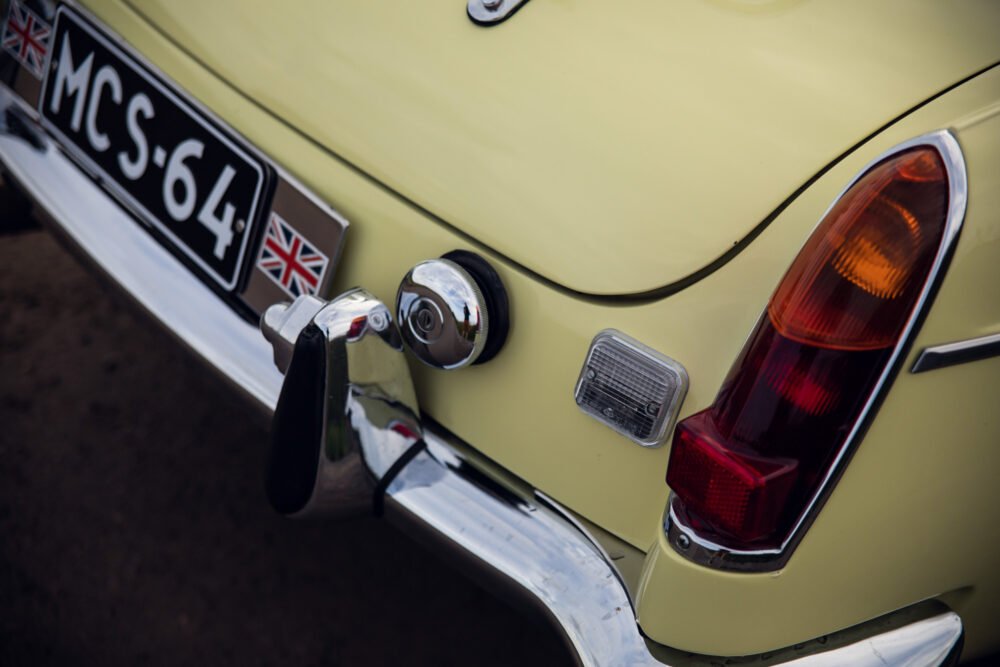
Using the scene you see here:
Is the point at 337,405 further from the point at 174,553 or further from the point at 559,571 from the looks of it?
the point at 174,553

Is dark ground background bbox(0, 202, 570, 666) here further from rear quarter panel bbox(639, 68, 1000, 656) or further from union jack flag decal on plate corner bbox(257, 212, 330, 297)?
rear quarter panel bbox(639, 68, 1000, 656)

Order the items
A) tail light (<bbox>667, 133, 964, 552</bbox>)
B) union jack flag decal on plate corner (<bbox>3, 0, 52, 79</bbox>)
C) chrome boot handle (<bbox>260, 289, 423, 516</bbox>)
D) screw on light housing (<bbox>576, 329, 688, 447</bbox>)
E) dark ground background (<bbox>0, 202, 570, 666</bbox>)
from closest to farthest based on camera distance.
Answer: tail light (<bbox>667, 133, 964, 552</bbox>), screw on light housing (<bbox>576, 329, 688, 447</bbox>), chrome boot handle (<bbox>260, 289, 423, 516</bbox>), union jack flag decal on plate corner (<bbox>3, 0, 52, 79</bbox>), dark ground background (<bbox>0, 202, 570, 666</bbox>)

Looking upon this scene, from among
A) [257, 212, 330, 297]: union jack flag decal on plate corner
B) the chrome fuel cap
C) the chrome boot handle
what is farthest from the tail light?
[257, 212, 330, 297]: union jack flag decal on plate corner

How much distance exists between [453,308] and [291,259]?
0.35 metres

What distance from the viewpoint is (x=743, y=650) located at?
4.43ft

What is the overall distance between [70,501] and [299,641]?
0.71 m

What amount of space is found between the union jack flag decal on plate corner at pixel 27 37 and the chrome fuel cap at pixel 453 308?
0.97 meters

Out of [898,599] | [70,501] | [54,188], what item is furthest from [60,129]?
[898,599]

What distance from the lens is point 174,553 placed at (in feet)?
7.38

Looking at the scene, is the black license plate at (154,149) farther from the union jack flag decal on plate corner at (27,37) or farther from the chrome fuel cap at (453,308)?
the chrome fuel cap at (453,308)

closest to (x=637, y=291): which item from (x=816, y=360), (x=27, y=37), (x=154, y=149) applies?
(x=816, y=360)

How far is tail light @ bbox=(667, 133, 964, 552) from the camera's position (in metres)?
1.13

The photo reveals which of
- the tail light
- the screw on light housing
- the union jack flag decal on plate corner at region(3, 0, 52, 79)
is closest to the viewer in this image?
the tail light

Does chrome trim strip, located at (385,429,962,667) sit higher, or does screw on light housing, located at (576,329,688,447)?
screw on light housing, located at (576,329,688,447)
